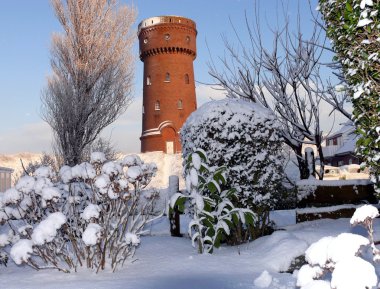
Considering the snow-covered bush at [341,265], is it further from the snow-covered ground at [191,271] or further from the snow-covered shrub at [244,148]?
the snow-covered shrub at [244,148]

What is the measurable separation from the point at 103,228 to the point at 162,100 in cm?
2958

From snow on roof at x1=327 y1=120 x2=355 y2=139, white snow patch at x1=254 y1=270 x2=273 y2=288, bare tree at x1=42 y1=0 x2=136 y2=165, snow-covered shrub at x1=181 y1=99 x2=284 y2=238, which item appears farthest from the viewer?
bare tree at x1=42 y1=0 x2=136 y2=165

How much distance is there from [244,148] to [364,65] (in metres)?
2.61

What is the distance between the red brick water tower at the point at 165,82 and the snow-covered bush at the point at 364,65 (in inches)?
1126

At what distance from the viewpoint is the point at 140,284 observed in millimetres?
4438

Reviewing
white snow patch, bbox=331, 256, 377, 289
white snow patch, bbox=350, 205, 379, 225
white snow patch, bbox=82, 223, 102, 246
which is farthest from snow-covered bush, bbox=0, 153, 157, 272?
→ white snow patch, bbox=331, 256, 377, 289

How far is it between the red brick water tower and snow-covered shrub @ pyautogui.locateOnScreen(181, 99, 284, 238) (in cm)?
2648

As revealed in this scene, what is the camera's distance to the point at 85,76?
17719mm

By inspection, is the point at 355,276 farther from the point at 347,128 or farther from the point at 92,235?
the point at 347,128

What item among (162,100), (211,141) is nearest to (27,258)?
(211,141)

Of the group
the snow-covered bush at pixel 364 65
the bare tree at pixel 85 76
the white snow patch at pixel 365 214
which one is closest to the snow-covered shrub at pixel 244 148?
the snow-covered bush at pixel 364 65

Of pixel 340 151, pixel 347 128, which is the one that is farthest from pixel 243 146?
pixel 347 128

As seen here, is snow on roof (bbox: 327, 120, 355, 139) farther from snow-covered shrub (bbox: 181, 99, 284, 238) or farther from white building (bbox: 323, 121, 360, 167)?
snow-covered shrub (bbox: 181, 99, 284, 238)

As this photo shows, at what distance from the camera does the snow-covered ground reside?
4.52 m
